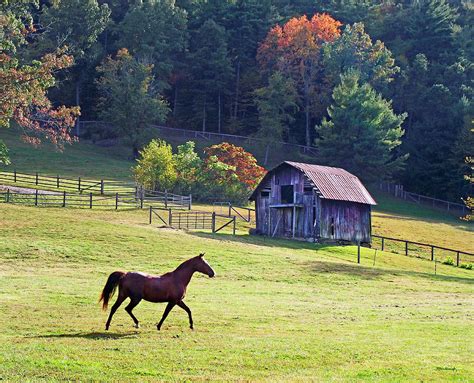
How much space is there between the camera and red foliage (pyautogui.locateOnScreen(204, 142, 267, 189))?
2886 inches

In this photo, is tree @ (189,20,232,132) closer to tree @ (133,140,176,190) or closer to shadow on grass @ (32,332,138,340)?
tree @ (133,140,176,190)

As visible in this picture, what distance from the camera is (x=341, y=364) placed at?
58.8 ft

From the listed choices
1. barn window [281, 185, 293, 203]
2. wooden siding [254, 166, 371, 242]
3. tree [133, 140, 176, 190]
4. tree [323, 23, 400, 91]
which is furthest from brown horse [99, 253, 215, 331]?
tree [323, 23, 400, 91]

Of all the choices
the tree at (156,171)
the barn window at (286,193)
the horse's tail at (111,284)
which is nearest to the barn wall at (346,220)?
the barn window at (286,193)

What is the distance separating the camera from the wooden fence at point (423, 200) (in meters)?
93.0

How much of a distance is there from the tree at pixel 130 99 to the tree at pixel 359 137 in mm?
17493

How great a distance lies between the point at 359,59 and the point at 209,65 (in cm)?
1673

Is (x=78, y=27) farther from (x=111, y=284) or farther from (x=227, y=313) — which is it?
(x=111, y=284)

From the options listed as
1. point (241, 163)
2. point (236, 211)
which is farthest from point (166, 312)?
point (241, 163)

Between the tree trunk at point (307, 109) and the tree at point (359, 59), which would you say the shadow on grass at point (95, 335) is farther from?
the tree at point (359, 59)

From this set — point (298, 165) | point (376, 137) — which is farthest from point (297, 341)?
point (376, 137)

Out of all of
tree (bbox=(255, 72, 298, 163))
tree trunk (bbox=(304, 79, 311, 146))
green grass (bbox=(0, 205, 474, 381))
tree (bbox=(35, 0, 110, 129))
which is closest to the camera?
green grass (bbox=(0, 205, 474, 381))

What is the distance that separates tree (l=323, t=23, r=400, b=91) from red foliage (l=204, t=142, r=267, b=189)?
→ 28542 millimetres

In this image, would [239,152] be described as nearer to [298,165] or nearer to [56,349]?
[298,165]
